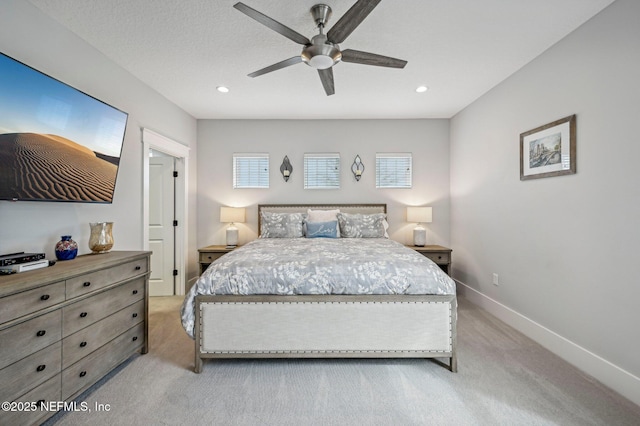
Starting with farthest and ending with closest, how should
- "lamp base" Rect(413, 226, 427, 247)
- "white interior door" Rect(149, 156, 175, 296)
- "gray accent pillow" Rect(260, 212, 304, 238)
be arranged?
"lamp base" Rect(413, 226, 427, 247)
"white interior door" Rect(149, 156, 175, 296)
"gray accent pillow" Rect(260, 212, 304, 238)

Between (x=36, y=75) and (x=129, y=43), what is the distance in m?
0.96

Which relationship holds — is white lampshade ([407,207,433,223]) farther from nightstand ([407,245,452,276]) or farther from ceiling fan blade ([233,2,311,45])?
ceiling fan blade ([233,2,311,45])

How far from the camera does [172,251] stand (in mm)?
4039

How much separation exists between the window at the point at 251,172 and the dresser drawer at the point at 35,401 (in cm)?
334

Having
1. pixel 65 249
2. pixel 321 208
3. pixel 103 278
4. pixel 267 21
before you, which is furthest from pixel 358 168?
pixel 65 249

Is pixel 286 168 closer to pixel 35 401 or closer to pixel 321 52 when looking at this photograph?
pixel 321 52

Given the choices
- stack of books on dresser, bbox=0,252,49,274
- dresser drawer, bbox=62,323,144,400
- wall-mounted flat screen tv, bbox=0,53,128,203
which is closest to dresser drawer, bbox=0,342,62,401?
dresser drawer, bbox=62,323,144,400

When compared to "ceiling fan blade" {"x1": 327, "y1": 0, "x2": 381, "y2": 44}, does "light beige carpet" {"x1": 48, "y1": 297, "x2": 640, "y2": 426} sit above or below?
below

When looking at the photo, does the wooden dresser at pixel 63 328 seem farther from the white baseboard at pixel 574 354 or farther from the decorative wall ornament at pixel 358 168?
the white baseboard at pixel 574 354

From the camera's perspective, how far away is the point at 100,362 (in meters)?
1.93

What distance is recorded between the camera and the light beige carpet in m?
1.67

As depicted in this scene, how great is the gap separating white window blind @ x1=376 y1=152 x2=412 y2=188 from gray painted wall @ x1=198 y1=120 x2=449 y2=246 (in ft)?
0.30

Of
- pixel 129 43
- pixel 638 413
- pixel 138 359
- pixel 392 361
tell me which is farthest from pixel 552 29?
pixel 138 359

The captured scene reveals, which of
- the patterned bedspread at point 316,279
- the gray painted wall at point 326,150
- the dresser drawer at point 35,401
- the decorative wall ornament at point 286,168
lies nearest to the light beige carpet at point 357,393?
the dresser drawer at point 35,401
